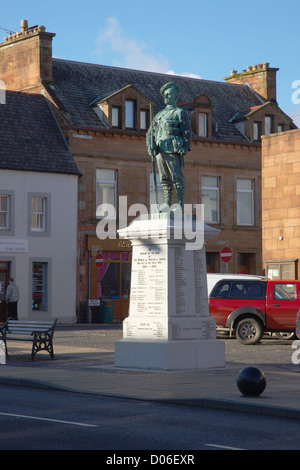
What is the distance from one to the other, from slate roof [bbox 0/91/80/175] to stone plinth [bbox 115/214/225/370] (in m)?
21.0

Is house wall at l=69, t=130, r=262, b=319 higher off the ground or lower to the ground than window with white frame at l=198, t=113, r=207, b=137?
lower

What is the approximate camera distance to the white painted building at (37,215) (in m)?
38.6

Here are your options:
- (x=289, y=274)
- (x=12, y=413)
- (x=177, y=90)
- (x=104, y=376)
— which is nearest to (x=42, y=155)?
(x=289, y=274)

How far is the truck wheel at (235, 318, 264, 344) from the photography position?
88.1 ft

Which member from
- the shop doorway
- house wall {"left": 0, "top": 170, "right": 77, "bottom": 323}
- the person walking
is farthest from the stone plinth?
house wall {"left": 0, "top": 170, "right": 77, "bottom": 323}

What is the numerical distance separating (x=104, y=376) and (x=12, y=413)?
5.20m

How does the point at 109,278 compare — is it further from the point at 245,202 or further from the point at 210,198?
the point at 245,202

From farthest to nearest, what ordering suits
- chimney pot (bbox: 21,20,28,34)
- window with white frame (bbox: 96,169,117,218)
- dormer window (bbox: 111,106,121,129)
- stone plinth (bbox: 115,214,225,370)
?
chimney pot (bbox: 21,20,28,34)
dormer window (bbox: 111,106,121,129)
window with white frame (bbox: 96,169,117,218)
stone plinth (bbox: 115,214,225,370)

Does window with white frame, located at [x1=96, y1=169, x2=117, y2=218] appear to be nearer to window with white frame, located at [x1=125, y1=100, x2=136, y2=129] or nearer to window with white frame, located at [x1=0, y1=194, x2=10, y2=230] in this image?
window with white frame, located at [x1=125, y1=100, x2=136, y2=129]

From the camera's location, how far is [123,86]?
46031mm

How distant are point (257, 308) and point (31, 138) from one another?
17.1 metres

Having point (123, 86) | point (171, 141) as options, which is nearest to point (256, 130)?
point (123, 86)

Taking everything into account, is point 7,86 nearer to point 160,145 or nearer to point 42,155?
point 42,155

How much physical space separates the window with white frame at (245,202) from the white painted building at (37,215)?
9689 millimetres
